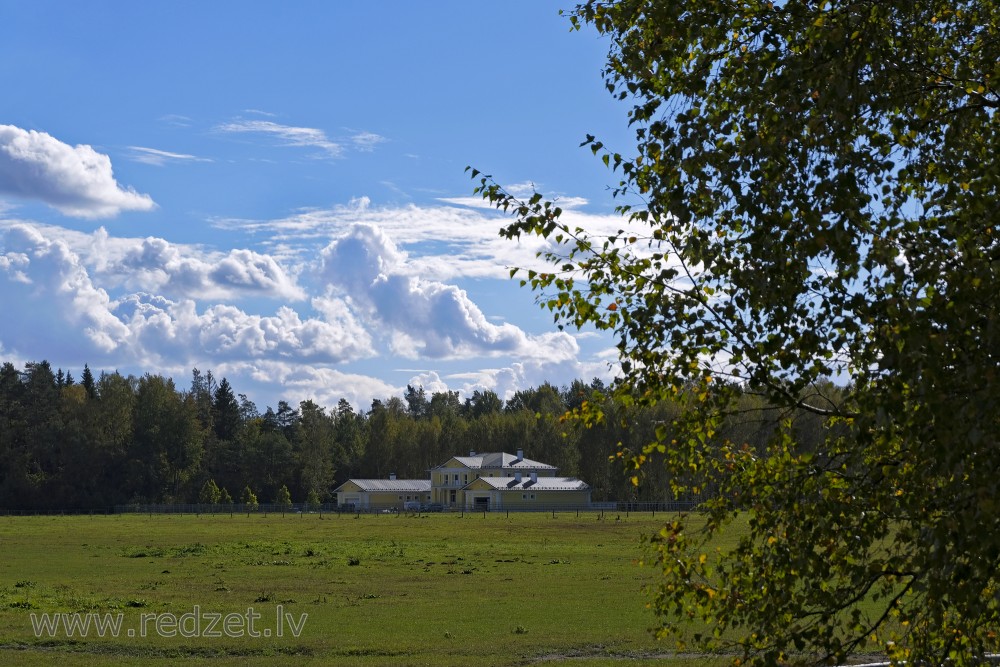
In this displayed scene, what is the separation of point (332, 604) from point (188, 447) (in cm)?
13299

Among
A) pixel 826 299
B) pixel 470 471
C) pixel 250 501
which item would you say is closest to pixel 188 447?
pixel 250 501

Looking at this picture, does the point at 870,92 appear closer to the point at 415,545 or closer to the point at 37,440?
the point at 415,545

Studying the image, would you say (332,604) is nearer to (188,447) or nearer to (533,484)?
(533,484)

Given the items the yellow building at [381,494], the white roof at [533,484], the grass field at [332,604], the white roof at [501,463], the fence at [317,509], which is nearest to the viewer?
the grass field at [332,604]

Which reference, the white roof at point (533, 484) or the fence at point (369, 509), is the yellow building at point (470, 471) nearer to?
the white roof at point (533, 484)

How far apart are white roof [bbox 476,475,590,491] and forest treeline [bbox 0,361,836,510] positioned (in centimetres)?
553

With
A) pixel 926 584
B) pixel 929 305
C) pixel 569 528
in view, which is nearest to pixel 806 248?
pixel 929 305

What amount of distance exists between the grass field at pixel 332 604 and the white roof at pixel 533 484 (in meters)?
80.7

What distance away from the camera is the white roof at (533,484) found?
437 ft

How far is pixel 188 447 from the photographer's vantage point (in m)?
154

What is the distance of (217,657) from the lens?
63.9 feet

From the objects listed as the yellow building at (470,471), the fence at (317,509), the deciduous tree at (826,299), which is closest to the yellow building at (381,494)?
the yellow building at (470,471)

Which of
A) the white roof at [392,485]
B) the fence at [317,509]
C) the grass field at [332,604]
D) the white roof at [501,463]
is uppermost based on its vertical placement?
the white roof at [501,463]

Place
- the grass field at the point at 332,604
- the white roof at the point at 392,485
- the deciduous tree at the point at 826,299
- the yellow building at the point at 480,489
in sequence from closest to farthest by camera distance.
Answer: the deciduous tree at the point at 826,299, the grass field at the point at 332,604, the yellow building at the point at 480,489, the white roof at the point at 392,485
